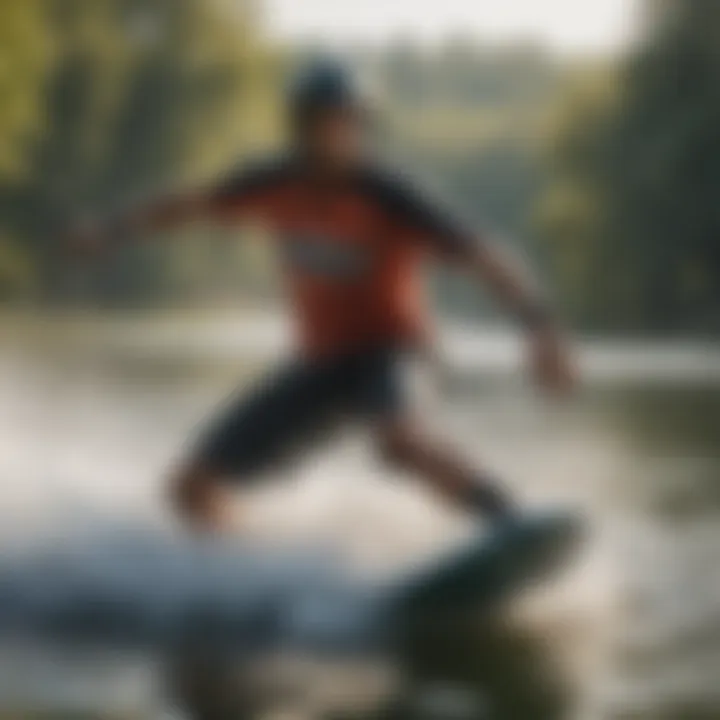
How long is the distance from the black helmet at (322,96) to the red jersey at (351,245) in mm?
43

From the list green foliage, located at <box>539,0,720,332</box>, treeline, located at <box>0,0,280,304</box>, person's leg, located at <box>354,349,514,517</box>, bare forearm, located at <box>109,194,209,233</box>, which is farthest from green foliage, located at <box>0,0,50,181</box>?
green foliage, located at <box>539,0,720,332</box>

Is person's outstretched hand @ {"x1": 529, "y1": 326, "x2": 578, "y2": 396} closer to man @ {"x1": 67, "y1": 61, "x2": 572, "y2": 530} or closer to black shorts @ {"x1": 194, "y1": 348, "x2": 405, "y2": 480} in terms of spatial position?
man @ {"x1": 67, "y1": 61, "x2": 572, "y2": 530}

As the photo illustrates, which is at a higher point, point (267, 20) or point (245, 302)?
point (267, 20)

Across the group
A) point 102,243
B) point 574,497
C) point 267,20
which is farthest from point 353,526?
point 267,20

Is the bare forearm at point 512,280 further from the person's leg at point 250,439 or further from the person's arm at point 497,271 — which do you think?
the person's leg at point 250,439

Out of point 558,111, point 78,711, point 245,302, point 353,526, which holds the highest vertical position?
point 558,111

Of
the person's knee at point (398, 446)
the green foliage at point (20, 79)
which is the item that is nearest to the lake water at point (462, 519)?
the person's knee at point (398, 446)

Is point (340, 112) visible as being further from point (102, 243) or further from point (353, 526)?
point (353, 526)

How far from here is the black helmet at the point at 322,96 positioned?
119cm

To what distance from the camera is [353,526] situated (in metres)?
1.16

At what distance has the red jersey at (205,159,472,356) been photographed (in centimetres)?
117

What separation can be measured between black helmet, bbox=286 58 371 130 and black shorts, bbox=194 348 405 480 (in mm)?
215

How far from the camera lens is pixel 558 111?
1193 millimetres

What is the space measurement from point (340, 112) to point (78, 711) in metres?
0.56
